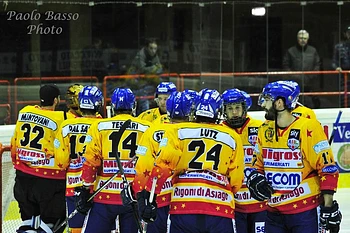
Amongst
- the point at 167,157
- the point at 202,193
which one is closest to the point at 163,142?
the point at 167,157

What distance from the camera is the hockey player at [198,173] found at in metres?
5.64

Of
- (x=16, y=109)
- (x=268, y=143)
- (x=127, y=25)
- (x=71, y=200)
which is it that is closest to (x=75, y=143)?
(x=71, y=200)

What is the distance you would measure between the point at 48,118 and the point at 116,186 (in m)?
1.10

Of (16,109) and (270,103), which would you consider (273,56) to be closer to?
(16,109)

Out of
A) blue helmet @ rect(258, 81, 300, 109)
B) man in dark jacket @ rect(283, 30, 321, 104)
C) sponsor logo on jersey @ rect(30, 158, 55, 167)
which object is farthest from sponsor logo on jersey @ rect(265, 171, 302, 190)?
man in dark jacket @ rect(283, 30, 321, 104)

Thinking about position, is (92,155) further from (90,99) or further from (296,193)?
(296,193)

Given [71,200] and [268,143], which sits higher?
[268,143]

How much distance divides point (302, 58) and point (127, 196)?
275 inches

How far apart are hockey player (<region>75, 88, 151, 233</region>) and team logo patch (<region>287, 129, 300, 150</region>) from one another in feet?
3.44

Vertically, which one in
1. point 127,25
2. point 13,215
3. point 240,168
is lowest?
point 13,215

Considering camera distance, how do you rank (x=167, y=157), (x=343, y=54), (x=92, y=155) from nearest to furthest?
(x=167, y=157) → (x=92, y=155) → (x=343, y=54)

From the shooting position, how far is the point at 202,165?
18.5 ft

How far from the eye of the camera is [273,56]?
42.0 feet

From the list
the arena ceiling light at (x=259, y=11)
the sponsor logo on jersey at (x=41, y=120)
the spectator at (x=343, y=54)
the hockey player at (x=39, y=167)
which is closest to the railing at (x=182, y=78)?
the spectator at (x=343, y=54)
